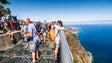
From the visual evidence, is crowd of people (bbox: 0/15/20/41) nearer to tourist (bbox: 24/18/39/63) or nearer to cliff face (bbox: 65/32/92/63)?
tourist (bbox: 24/18/39/63)

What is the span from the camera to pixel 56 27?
29.6ft

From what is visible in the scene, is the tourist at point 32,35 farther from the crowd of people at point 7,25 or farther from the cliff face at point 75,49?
the cliff face at point 75,49

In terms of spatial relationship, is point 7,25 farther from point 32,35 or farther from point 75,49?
point 75,49

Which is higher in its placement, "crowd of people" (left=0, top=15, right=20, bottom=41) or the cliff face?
"crowd of people" (left=0, top=15, right=20, bottom=41)

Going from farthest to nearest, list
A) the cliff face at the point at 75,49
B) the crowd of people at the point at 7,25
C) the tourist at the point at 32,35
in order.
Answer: the cliff face at the point at 75,49 < the crowd of people at the point at 7,25 < the tourist at the point at 32,35

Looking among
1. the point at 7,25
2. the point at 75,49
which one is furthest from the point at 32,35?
the point at 75,49

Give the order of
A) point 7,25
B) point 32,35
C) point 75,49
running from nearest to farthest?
point 32,35
point 7,25
point 75,49

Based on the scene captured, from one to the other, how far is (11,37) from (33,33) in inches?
330

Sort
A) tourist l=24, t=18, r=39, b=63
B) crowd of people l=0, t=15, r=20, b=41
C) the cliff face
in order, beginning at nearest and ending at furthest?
tourist l=24, t=18, r=39, b=63 < crowd of people l=0, t=15, r=20, b=41 < the cliff face

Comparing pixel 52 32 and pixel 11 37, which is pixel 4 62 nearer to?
pixel 52 32

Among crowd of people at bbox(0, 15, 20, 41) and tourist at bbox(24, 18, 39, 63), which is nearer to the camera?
tourist at bbox(24, 18, 39, 63)

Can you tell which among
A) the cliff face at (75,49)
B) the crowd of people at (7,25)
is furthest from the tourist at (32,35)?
the cliff face at (75,49)

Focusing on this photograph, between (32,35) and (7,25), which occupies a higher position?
(32,35)

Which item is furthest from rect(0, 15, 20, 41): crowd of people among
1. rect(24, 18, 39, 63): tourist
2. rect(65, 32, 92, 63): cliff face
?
rect(65, 32, 92, 63): cliff face
